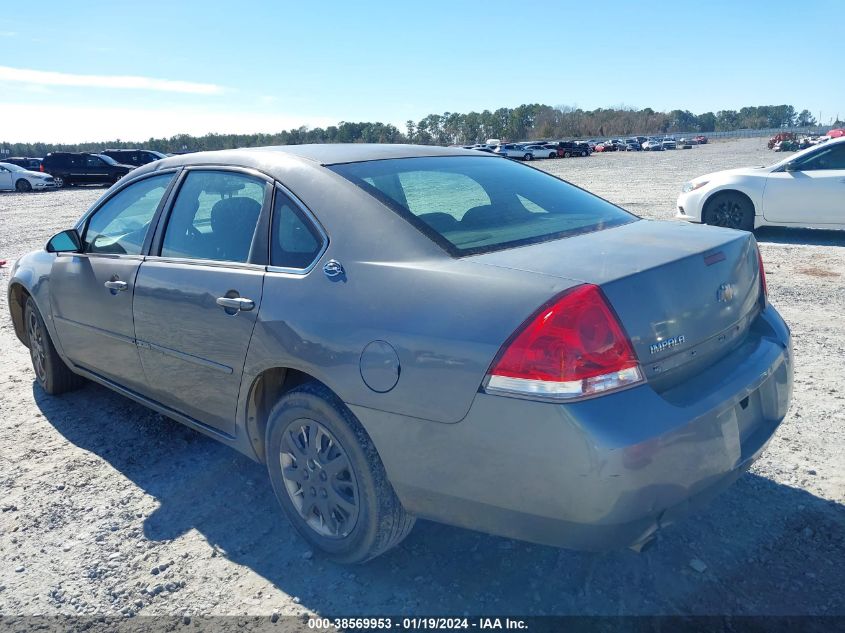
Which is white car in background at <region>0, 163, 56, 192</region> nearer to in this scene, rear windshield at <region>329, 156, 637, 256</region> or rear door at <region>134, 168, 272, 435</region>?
rear door at <region>134, 168, 272, 435</region>

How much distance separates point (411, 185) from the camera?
126 inches

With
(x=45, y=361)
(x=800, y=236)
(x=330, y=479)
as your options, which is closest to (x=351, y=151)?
(x=330, y=479)

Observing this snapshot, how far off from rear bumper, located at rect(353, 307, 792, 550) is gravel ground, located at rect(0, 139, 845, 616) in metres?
0.45

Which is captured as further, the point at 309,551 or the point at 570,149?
the point at 570,149

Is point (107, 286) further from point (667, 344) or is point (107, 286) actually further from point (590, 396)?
point (667, 344)

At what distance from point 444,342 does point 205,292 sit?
1.37 meters

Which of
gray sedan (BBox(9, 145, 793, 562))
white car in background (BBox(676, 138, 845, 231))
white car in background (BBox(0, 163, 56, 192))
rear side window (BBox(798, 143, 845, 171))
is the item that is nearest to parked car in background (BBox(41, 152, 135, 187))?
white car in background (BBox(0, 163, 56, 192))

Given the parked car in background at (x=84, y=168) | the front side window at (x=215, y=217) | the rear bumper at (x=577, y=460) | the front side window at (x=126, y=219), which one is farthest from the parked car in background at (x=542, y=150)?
the rear bumper at (x=577, y=460)

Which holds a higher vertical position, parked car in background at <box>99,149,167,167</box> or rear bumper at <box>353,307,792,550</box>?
parked car in background at <box>99,149,167,167</box>

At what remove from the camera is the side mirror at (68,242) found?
4.15 metres

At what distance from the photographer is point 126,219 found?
402 centimetres

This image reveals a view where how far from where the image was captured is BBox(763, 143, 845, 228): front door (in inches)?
358

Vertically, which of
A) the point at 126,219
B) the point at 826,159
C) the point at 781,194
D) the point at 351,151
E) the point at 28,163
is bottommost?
the point at 781,194

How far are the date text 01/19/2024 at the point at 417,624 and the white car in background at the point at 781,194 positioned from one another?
27.8ft
